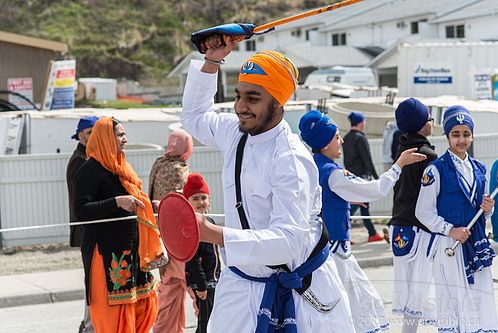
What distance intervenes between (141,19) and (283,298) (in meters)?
75.1

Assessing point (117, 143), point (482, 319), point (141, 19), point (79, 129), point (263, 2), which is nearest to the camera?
point (482, 319)

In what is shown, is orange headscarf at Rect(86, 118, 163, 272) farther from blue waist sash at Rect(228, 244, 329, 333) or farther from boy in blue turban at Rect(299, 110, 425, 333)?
blue waist sash at Rect(228, 244, 329, 333)

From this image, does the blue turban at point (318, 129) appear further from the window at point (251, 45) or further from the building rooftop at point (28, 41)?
the window at point (251, 45)

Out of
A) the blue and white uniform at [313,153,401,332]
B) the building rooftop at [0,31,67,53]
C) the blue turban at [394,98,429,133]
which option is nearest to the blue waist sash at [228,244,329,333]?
the blue and white uniform at [313,153,401,332]

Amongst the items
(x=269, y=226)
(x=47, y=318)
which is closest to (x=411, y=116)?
(x=269, y=226)

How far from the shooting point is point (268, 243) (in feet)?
9.48

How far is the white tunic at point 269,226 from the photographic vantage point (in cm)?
291

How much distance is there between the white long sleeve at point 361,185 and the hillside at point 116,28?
182ft

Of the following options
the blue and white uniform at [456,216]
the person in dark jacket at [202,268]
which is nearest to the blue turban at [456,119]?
the blue and white uniform at [456,216]

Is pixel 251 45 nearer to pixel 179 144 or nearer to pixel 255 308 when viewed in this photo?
pixel 179 144

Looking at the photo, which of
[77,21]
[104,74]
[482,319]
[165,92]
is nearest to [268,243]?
[482,319]

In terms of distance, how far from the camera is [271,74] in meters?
3.20

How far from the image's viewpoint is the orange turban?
3.20m

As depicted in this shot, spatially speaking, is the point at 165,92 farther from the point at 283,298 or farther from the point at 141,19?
the point at 283,298
